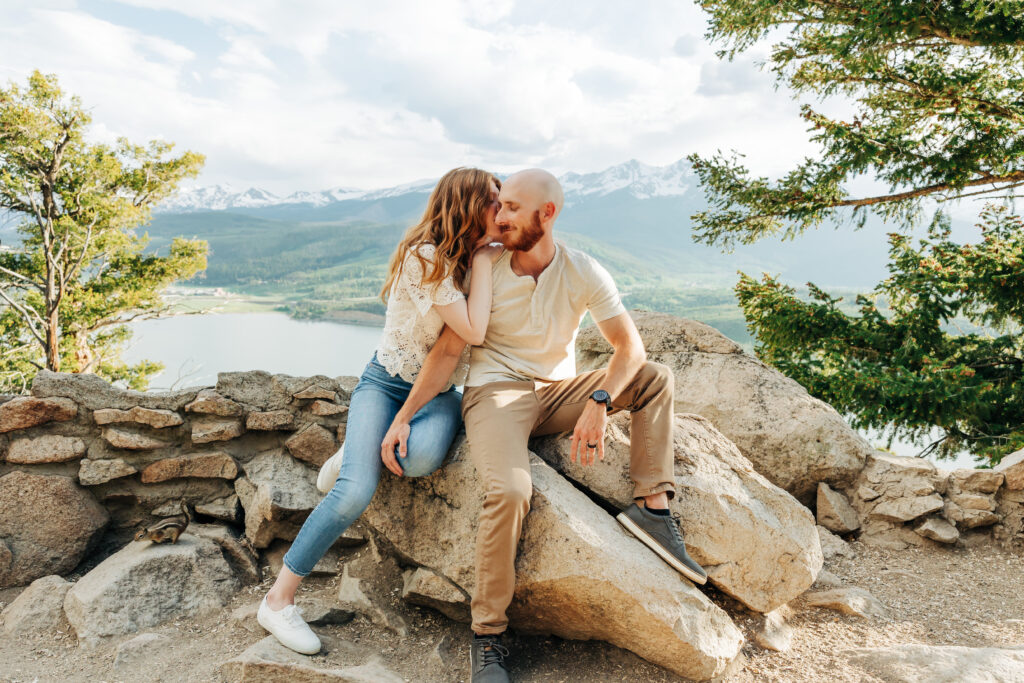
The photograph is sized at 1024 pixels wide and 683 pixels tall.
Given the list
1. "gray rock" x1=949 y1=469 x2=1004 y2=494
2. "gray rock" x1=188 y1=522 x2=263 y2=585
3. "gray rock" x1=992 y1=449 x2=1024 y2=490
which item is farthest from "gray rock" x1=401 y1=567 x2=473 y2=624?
"gray rock" x1=992 y1=449 x2=1024 y2=490

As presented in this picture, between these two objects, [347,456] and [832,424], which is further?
[832,424]

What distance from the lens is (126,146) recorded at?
16.4 m

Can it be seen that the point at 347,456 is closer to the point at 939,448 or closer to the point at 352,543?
the point at 352,543

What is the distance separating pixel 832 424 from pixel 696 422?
1507mm

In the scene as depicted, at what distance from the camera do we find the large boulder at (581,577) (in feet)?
9.28

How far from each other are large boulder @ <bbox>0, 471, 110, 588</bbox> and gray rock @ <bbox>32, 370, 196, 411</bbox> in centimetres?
53

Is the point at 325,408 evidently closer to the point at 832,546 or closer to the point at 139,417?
the point at 139,417

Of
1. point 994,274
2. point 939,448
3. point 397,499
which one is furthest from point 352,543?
point 939,448

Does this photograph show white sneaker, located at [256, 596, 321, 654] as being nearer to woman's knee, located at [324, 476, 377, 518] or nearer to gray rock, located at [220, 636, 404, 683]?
gray rock, located at [220, 636, 404, 683]

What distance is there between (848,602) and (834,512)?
1181 mm

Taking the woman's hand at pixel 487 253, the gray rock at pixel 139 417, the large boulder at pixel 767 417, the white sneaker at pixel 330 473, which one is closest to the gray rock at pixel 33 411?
the gray rock at pixel 139 417

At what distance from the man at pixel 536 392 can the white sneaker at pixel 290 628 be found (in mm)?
786

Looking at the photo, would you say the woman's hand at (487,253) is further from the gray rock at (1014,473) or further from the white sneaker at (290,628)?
the gray rock at (1014,473)

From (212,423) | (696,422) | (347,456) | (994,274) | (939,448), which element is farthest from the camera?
(939,448)
